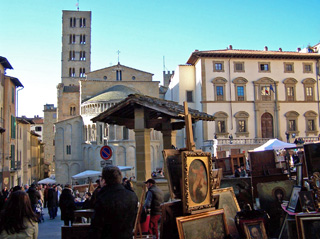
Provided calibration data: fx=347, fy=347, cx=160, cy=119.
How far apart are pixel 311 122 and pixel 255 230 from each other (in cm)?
3764

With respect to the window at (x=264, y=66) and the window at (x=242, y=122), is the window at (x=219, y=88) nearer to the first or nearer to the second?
the window at (x=242, y=122)

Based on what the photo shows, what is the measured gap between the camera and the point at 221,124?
38.3 metres

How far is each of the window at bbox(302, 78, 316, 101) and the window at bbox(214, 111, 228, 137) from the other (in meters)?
10.3

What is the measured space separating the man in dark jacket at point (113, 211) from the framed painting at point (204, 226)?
1.86 meters

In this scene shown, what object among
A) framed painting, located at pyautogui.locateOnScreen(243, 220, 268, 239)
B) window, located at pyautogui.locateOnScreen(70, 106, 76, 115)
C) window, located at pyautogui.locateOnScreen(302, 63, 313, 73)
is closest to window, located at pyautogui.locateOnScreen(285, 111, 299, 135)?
window, located at pyautogui.locateOnScreen(302, 63, 313, 73)

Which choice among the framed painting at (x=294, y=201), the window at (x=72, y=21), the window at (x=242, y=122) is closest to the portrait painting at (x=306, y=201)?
the framed painting at (x=294, y=201)

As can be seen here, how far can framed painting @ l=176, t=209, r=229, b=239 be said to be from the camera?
5676 mm

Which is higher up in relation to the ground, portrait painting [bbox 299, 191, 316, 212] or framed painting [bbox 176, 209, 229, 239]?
portrait painting [bbox 299, 191, 316, 212]

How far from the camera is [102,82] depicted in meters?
48.0

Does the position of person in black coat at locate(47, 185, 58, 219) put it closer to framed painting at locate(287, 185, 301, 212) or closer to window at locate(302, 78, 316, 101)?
framed painting at locate(287, 185, 301, 212)

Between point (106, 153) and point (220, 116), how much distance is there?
2728 centimetres

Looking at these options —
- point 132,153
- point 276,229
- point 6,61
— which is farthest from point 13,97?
point 276,229

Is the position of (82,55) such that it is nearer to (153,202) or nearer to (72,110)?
(72,110)

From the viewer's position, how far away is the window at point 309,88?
40.4 meters
